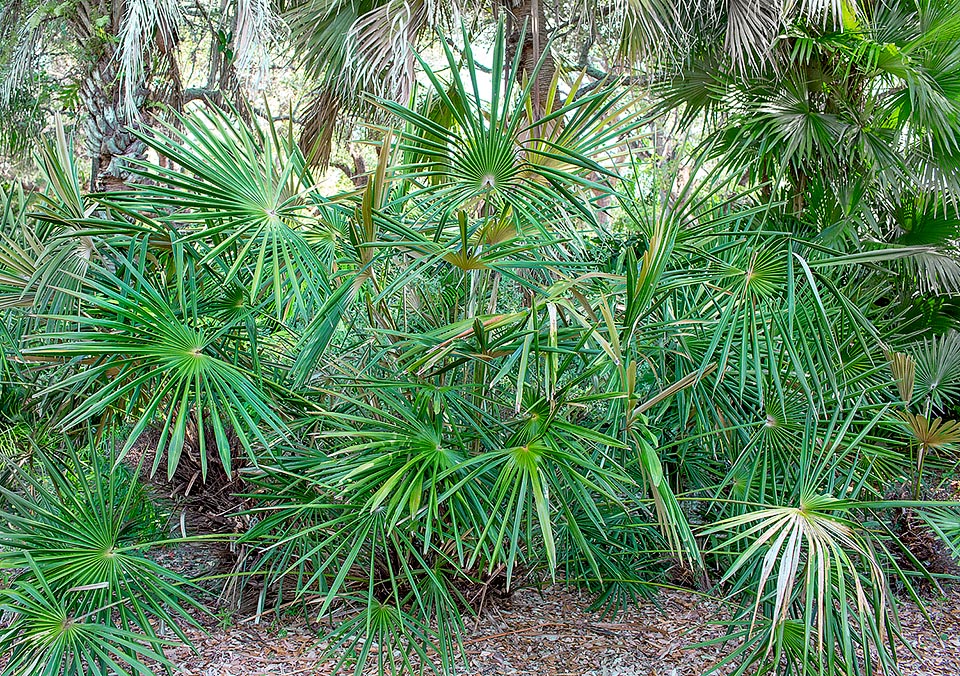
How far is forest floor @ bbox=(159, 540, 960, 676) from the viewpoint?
3291 mm

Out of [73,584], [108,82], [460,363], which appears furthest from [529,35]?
[73,584]

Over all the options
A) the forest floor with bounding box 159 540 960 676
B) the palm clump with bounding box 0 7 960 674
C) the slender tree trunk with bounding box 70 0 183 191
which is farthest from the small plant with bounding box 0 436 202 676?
the slender tree trunk with bounding box 70 0 183 191

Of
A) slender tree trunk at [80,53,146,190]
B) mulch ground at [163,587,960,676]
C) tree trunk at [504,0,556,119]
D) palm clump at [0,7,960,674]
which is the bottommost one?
mulch ground at [163,587,960,676]

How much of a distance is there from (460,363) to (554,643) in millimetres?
1621

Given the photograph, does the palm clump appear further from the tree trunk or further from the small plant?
the tree trunk

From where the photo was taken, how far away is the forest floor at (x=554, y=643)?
3.29m

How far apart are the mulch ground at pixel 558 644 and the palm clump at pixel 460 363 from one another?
31 cm

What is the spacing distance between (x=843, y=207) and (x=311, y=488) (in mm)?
3231

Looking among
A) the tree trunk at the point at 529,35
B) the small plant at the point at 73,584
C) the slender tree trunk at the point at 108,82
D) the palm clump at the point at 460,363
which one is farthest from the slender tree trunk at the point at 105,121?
the small plant at the point at 73,584

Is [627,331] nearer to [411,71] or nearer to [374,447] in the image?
[374,447]

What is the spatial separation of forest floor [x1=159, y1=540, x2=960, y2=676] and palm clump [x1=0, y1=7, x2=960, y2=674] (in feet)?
0.99

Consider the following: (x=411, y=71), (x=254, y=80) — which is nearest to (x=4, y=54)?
(x=254, y=80)

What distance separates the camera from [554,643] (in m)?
3.49

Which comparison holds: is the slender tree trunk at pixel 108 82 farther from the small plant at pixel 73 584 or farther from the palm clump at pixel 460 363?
the small plant at pixel 73 584
